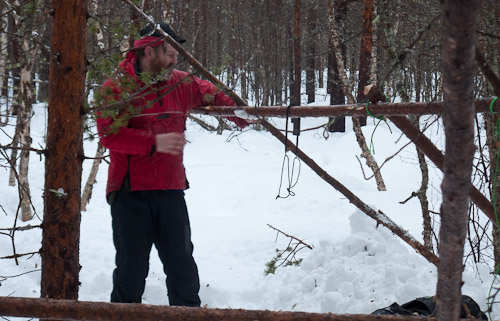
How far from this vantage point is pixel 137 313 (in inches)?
64.2

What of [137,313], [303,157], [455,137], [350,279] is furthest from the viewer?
[350,279]

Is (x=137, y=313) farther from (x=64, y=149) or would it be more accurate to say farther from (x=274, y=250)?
(x=274, y=250)

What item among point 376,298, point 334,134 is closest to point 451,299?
point 376,298

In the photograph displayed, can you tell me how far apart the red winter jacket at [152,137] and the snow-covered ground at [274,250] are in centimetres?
21

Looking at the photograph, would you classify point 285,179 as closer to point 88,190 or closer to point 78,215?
point 88,190

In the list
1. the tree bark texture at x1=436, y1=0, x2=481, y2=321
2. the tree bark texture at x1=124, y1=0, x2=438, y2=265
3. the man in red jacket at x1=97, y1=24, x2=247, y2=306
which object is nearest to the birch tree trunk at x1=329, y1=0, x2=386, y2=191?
the tree bark texture at x1=124, y1=0, x2=438, y2=265

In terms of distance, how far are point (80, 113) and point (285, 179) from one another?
759 cm

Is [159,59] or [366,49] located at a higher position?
[366,49]

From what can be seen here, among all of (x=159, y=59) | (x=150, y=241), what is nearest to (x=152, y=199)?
(x=150, y=241)

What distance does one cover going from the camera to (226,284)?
14.9 feet

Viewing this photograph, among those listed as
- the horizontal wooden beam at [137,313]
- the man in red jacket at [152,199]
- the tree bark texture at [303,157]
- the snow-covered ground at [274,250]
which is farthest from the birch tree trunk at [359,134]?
the horizontal wooden beam at [137,313]

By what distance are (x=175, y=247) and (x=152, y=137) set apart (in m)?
0.69

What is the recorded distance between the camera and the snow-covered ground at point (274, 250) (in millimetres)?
3896

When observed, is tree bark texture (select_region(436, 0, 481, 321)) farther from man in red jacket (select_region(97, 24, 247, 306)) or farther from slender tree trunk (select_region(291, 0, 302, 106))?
slender tree trunk (select_region(291, 0, 302, 106))
